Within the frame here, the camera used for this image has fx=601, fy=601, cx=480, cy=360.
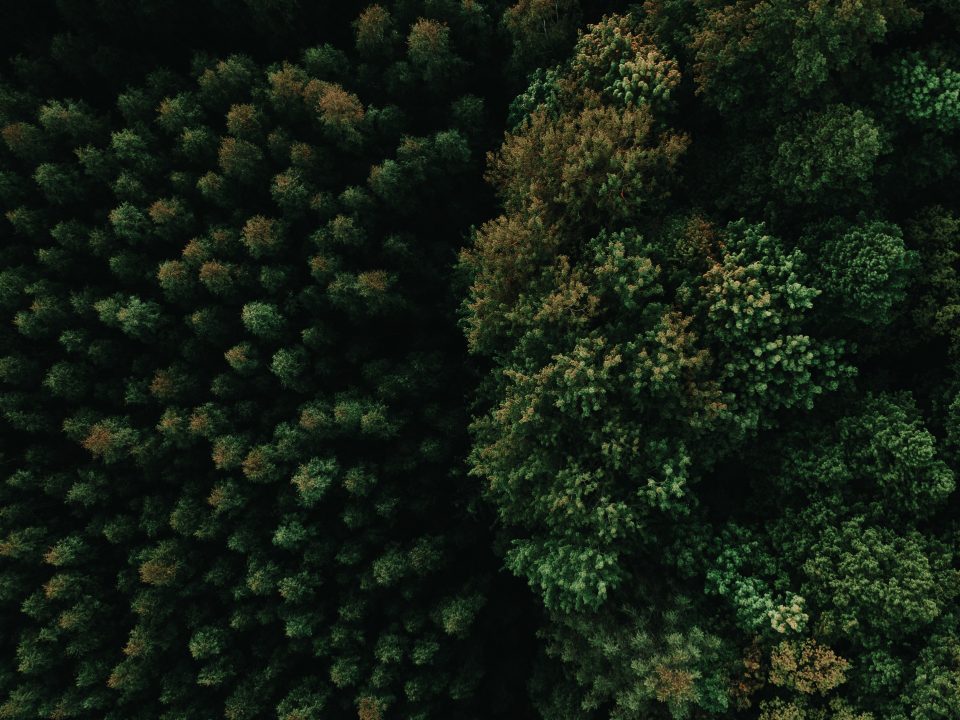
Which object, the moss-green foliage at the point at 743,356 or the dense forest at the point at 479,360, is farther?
the dense forest at the point at 479,360

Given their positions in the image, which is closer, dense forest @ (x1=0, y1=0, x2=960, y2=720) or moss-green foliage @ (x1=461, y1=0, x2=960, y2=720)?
moss-green foliage @ (x1=461, y1=0, x2=960, y2=720)

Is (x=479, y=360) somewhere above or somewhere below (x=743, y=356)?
below

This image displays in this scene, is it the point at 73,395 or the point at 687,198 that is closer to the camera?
the point at 687,198

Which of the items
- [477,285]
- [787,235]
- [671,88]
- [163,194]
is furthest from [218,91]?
[787,235]

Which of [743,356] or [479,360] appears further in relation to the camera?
[479,360]

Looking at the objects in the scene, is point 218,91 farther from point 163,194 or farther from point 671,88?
point 671,88

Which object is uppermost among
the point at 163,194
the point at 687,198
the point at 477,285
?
the point at 163,194

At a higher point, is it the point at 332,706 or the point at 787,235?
the point at 787,235

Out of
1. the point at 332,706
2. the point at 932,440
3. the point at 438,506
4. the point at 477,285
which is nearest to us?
the point at 932,440
